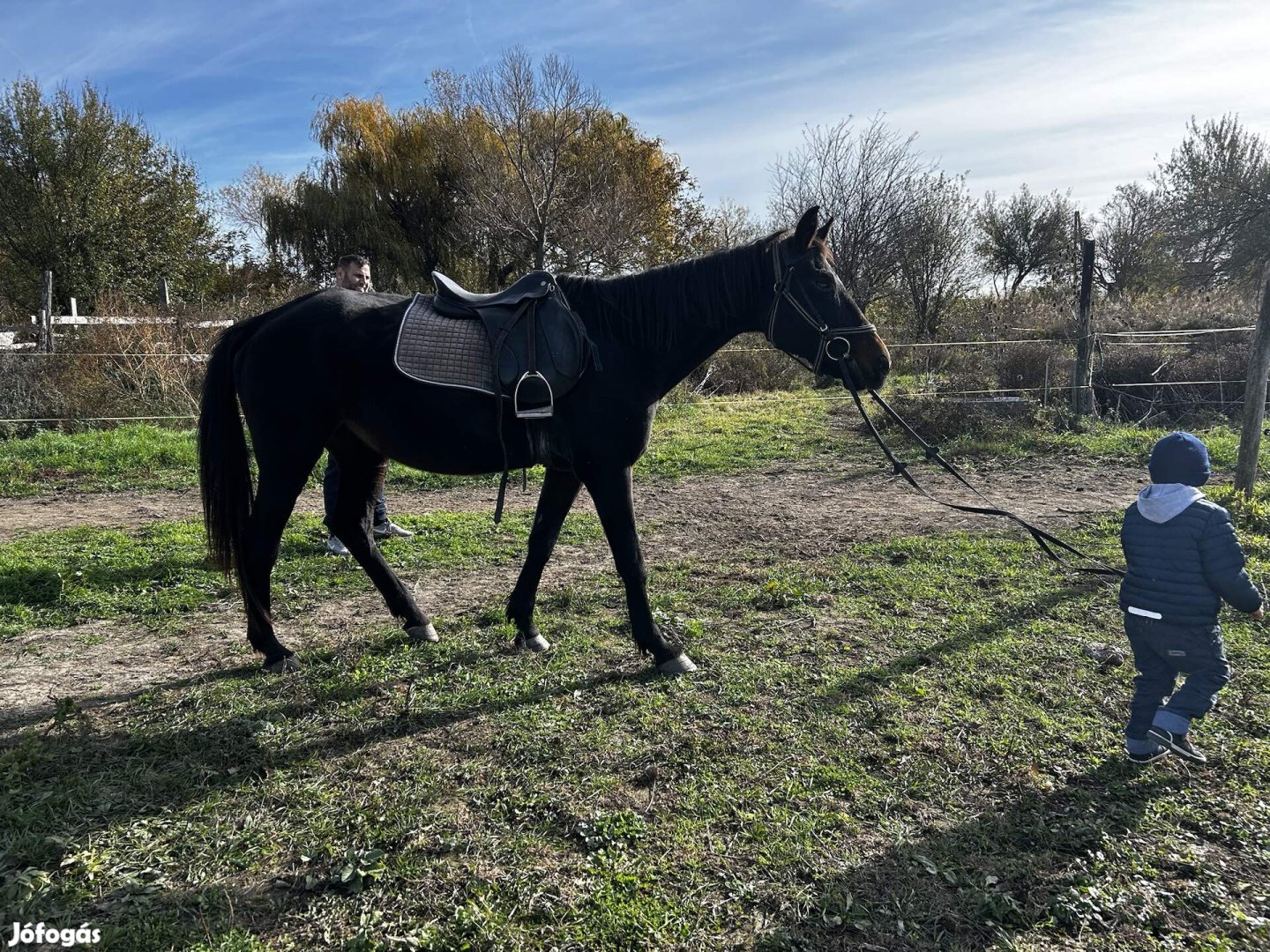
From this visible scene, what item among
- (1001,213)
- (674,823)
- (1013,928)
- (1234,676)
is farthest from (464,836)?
(1001,213)

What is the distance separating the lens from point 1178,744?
8.95 ft

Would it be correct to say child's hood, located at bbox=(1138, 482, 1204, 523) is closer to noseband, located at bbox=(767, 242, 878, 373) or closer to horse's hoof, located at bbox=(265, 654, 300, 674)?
noseband, located at bbox=(767, 242, 878, 373)

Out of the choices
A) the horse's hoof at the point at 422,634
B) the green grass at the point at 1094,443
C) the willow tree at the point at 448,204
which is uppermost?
the willow tree at the point at 448,204

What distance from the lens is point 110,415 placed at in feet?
34.8

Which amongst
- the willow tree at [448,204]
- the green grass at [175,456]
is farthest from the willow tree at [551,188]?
the green grass at [175,456]

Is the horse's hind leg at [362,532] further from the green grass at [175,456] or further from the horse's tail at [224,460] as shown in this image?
the green grass at [175,456]

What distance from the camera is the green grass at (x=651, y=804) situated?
2.02 metres

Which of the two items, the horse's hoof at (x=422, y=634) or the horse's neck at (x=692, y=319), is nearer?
the horse's neck at (x=692, y=319)

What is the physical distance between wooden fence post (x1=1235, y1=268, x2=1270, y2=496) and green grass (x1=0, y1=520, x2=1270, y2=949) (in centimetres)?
306

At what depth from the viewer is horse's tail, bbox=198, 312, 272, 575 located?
3.65m

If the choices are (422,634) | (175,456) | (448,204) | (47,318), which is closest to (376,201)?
(448,204)

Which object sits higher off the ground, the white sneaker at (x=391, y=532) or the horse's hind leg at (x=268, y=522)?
the horse's hind leg at (x=268, y=522)

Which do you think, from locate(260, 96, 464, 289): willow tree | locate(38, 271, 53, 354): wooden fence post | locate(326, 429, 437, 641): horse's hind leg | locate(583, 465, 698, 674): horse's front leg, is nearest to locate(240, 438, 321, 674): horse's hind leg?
locate(326, 429, 437, 641): horse's hind leg

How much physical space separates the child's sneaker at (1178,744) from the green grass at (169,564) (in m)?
4.07
